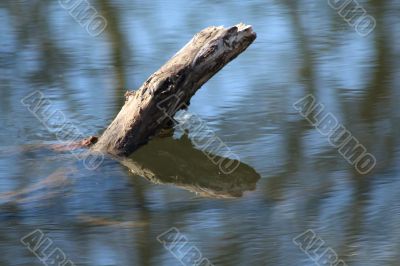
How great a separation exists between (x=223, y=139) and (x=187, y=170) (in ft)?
1.35

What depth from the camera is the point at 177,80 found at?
19.5 ft

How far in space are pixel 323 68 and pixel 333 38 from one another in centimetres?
70

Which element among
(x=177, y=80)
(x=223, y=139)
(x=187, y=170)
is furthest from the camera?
(x=223, y=139)

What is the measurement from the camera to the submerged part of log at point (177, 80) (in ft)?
19.4

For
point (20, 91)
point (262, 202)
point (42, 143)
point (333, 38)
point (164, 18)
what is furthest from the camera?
point (164, 18)

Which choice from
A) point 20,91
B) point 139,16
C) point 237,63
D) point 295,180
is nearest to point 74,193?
point 295,180

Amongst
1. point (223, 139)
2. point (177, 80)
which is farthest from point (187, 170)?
point (177, 80)

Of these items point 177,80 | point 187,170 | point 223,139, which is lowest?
point 187,170

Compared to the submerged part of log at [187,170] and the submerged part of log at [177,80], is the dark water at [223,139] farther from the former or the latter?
the submerged part of log at [177,80]

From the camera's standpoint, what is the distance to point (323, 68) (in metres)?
7.53

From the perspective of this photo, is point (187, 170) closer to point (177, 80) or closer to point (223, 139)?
point (223, 139)

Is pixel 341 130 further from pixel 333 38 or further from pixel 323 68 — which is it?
pixel 333 38

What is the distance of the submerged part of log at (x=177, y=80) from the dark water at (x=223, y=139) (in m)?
0.24

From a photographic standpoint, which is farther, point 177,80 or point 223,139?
point 223,139
